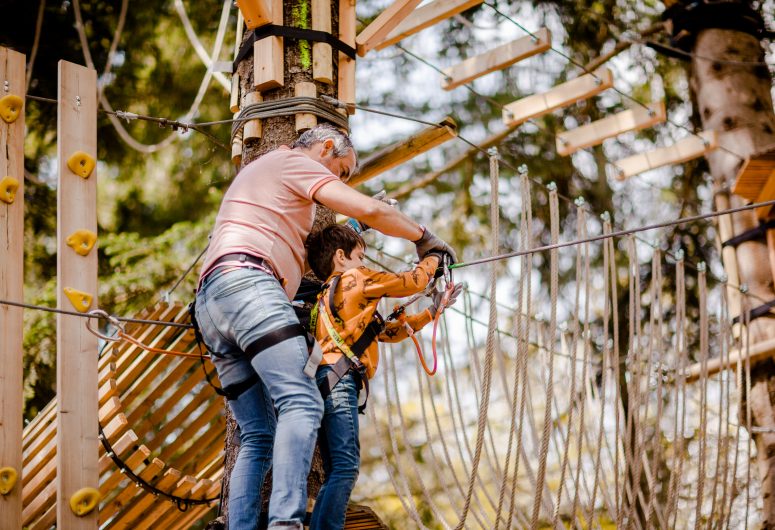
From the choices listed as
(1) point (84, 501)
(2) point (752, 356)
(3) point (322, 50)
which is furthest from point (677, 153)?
(1) point (84, 501)

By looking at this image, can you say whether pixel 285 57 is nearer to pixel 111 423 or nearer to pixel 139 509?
pixel 111 423

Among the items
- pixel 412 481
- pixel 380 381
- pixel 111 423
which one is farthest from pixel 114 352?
pixel 412 481

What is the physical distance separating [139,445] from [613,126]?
2.74m

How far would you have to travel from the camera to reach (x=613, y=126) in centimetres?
483

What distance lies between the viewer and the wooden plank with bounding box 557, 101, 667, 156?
4.70 meters

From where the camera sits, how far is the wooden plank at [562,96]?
14.5 feet

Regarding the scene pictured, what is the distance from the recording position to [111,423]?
3.21m

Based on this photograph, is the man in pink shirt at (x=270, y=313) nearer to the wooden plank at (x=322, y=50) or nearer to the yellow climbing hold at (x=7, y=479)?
the wooden plank at (x=322, y=50)

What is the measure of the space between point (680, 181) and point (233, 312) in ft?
19.5

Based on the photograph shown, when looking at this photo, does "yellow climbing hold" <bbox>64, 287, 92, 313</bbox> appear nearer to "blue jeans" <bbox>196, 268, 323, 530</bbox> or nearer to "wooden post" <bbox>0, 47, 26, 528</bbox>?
"wooden post" <bbox>0, 47, 26, 528</bbox>

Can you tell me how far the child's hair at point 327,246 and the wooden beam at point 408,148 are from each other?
0.56m

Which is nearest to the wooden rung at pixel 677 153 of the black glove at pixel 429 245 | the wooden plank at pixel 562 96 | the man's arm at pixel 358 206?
the wooden plank at pixel 562 96

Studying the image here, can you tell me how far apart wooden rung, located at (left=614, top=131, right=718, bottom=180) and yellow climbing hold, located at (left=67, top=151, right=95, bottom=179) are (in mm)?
3311

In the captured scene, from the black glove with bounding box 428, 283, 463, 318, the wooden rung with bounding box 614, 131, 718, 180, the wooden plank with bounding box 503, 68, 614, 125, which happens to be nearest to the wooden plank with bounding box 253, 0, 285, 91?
the black glove with bounding box 428, 283, 463, 318
